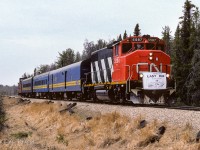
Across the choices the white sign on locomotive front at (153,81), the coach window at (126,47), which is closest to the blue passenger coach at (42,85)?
the coach window at (126,47)

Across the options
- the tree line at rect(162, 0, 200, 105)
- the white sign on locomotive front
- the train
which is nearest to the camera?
the white sign on locomotive front

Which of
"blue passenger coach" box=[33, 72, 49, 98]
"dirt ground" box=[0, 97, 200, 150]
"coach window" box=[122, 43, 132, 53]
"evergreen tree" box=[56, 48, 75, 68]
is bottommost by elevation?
"dirt ground" box=[0, 97, 200, 150]

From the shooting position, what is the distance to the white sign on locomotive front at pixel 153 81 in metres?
18.1

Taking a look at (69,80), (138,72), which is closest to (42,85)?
(69,80)

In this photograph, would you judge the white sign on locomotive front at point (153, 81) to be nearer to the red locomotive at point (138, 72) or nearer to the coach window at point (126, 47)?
the red locomotive at point (138, 72)

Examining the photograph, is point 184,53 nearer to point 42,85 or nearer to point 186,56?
point 186,56

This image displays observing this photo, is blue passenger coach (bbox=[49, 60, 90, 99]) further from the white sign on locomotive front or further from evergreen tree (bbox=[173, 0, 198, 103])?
evergreen tree (bbox=[173, 0, 198, 103])

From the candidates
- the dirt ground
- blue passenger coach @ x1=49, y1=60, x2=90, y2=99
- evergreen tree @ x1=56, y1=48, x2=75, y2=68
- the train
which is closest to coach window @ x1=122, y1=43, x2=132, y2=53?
the train

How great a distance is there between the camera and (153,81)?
1817 centimetres

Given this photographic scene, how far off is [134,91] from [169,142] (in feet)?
26.4

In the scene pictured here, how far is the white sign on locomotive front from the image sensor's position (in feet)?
59.4

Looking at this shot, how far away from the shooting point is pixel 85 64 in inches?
1133

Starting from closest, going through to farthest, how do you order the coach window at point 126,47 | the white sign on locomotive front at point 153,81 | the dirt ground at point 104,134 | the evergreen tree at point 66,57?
1. the dirt ground at point 104,134
2. the white sign on locomotive front at point 153,81
3. the coach window at point 126,47
4. the evergreen tree at point 66,57

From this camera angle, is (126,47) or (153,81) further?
(126,47)
